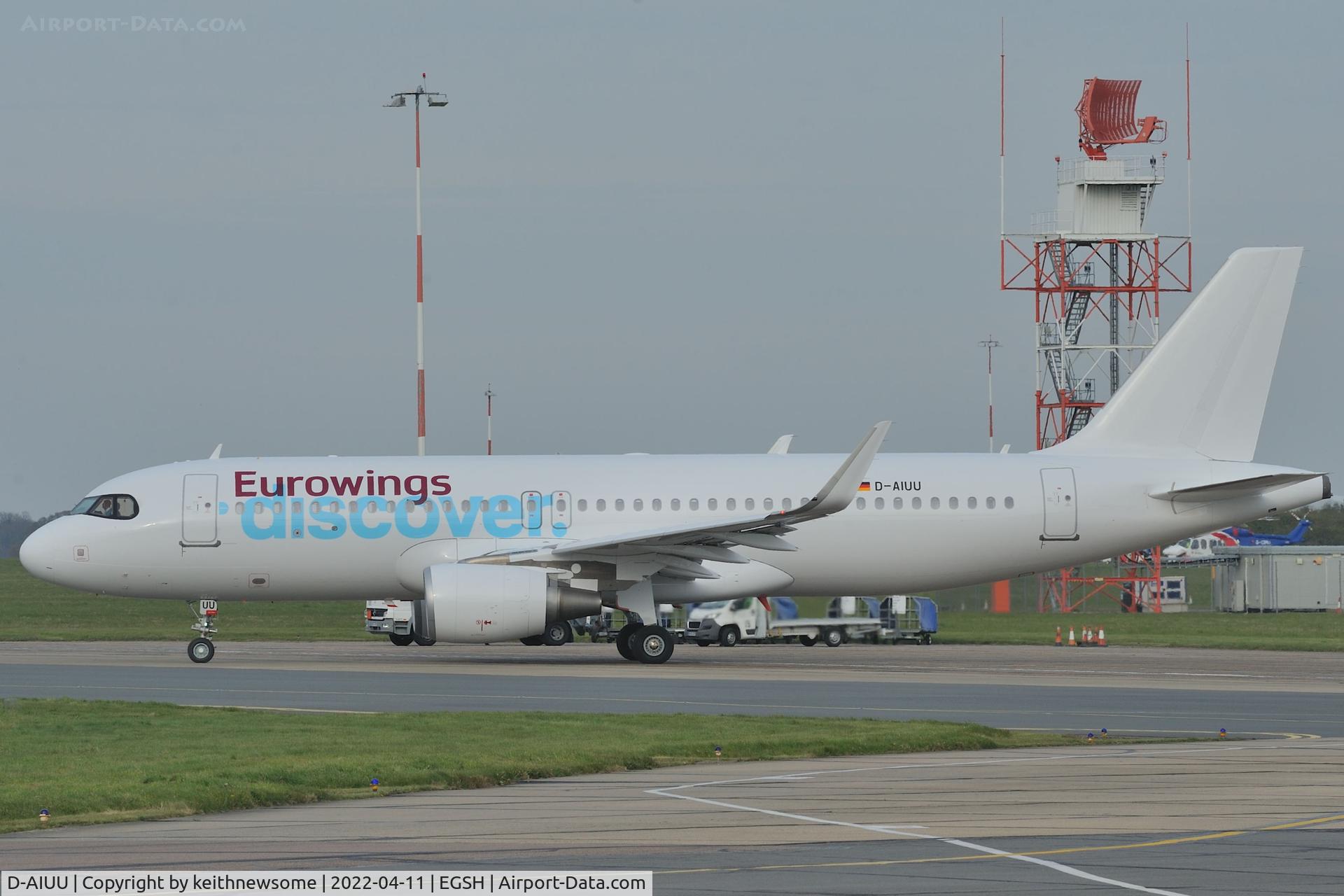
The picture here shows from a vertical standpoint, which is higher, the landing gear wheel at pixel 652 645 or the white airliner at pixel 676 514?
the white airliner at pixel 676 514

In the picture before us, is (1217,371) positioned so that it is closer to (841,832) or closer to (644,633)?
(644,633)

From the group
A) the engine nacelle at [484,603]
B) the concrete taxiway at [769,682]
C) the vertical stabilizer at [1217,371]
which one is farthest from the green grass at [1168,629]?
the engine nacelle at [484,603]

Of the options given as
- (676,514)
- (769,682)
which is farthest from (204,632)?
(769,682)

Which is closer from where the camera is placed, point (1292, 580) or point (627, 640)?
point (627, 640)

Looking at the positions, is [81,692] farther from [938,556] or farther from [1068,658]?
[1068,658]

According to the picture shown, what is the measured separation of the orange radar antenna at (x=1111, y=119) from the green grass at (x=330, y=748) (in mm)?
51787

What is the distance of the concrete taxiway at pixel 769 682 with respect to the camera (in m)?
21.4

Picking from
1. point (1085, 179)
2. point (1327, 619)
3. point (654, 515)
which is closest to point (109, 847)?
point (654, 515)

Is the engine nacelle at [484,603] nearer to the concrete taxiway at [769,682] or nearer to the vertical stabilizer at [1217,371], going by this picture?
the concrete taxiway at [769,682]

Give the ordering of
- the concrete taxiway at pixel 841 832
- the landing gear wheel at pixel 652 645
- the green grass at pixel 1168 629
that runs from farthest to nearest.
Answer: the green grass at pixel 1168 629, the landing gear wheel at pixel 652 645, the concrete taxiway at pixel 841 832

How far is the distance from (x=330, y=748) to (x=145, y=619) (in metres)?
44.7

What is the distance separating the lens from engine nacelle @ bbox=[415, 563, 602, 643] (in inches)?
1179

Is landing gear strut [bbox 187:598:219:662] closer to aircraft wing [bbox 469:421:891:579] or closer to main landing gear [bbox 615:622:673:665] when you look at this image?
aircraft wing [bbox 469:421:891:579]

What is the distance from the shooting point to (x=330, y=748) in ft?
53.6
